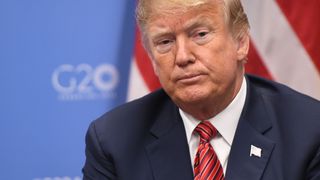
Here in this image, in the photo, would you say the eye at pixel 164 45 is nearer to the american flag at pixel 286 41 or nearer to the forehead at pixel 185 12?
the forehead at pixel 185 12

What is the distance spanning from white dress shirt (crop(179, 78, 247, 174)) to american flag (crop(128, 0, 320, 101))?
70 cm

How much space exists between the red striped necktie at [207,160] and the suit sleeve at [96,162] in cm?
23

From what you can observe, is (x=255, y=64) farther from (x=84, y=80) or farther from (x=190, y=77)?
(x=190, y=77)

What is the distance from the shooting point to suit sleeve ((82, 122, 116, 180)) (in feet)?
5.39

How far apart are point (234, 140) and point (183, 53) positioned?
0.84ft

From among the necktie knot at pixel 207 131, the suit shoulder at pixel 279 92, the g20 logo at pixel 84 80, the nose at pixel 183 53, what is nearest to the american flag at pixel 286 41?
the g20 logo at pixel 84 80

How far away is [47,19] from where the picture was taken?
226 cm

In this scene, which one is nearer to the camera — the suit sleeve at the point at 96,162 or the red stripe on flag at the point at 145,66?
the suit sleeve at the point at 96,162

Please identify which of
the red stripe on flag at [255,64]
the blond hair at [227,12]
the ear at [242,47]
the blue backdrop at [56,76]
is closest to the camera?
the blond hair at [227,12]

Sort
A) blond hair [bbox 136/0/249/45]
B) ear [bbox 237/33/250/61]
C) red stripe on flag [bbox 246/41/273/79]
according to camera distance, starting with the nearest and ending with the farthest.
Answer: blond hair [bbox 136/0/249/45] → ear [bbox 237/33/250/61] → red stripe on flag [bbox 246/41/273/79]

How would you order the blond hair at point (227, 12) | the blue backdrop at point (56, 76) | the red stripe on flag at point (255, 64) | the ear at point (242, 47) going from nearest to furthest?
the blond hair at point (227, 12) < the ear at point (242, 47) < the blue backdrop at point (56, 76) < the red stripe on flag at point (255, 64)

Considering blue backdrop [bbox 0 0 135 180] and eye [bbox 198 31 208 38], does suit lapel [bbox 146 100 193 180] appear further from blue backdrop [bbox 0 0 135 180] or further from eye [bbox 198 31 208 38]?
blue backdrop [bbox 0 0 135 180]

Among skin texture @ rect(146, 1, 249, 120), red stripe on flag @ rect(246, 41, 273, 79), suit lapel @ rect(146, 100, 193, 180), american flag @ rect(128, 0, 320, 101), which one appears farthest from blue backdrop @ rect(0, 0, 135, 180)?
skin texture @ rect(146, 1, 249, 120)

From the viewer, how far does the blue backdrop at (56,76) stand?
7.39 ft
